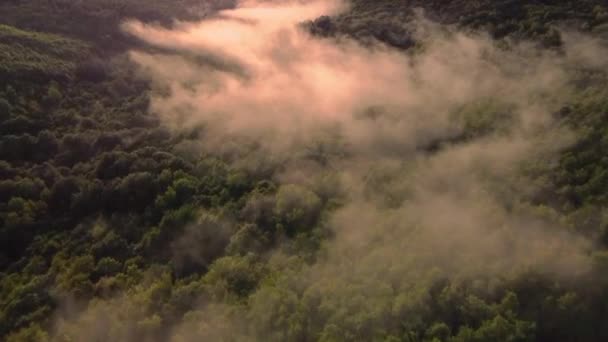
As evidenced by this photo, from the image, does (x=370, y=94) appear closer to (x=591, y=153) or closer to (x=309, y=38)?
(x=309, y=38)

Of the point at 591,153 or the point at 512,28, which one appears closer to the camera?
the point at 591,153

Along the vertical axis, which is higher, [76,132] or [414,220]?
[414,220]

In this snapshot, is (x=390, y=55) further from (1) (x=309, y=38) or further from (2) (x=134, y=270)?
(2) (x=134, y=270)

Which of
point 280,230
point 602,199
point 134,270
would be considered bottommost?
point 134,270

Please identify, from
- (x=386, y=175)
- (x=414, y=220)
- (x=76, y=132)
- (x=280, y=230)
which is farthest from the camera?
(x=76, y=132)

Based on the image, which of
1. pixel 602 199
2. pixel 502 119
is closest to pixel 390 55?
pixel 502 119

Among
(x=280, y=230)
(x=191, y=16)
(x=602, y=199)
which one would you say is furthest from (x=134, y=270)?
(x=191, y=16)

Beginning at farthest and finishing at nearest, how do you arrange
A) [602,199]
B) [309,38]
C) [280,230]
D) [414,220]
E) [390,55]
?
[309,38]
[390,55]
[280,230]
[414,220]
[602,199]
